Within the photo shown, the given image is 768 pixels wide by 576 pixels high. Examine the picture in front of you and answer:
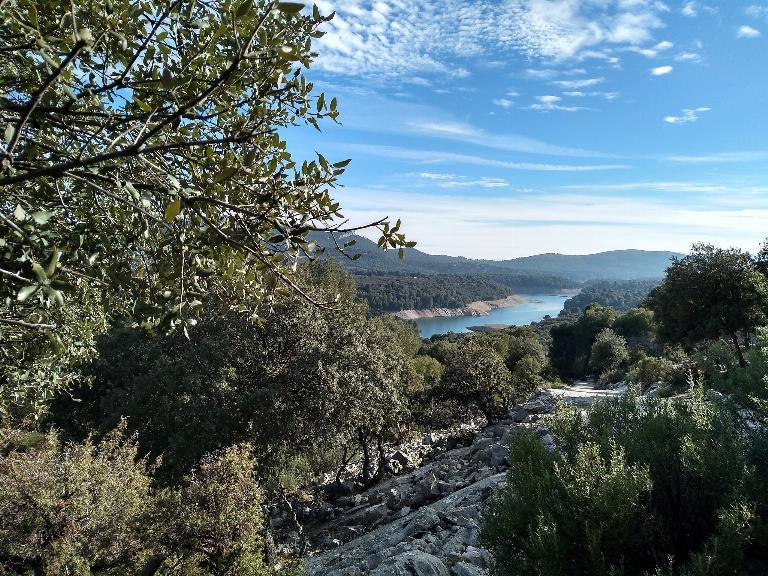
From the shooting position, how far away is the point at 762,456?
18.2ft

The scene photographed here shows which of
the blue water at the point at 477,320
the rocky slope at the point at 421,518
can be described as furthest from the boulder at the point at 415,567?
the blue water at the point at 477,320

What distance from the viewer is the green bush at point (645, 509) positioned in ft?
14.6

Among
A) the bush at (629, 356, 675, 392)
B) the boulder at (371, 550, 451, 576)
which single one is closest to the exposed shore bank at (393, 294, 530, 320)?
the bush at (629, 356, 675, 392)

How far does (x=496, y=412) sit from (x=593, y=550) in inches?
831

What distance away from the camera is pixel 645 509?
523cm

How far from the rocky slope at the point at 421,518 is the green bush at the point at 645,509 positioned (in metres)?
1.56

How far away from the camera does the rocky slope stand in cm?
795

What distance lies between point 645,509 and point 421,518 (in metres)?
6.63

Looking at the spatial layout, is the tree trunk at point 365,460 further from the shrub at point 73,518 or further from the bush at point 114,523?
the shrub at point 73,518

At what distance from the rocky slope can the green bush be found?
156 cm

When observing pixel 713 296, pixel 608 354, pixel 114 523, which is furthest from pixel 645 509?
pixel 608 354

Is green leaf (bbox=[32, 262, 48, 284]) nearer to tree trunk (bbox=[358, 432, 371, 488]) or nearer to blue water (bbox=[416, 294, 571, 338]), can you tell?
tree trunk (bbox=[358, 432, 371, 488])

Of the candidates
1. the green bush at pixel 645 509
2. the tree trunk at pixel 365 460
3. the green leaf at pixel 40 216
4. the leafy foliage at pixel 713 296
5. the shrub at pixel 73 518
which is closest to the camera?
the green leaf at pixel 40 216

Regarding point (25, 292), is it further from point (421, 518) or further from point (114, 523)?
point (421, 518)
